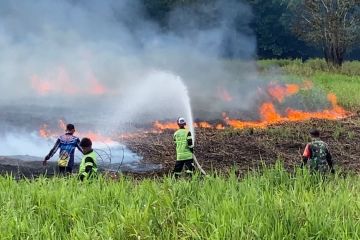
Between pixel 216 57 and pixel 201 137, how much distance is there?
20604 mm

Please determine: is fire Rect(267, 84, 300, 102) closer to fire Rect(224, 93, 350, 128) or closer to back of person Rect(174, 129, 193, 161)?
fire Rect(224, 93, 350, 128)

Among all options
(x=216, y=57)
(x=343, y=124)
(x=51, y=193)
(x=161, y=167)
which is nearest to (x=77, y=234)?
(x=51, y=193)

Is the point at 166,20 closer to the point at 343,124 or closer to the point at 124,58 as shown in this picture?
the point at 124,58

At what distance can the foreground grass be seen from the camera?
583 cm

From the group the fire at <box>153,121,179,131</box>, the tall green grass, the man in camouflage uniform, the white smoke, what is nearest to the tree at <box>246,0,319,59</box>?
the tall green grass

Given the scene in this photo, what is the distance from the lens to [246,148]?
15.6 m

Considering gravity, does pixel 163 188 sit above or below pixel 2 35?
below

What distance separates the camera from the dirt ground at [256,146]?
1388 cm

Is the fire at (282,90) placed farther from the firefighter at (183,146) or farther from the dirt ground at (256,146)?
the firefighter at (183,146)

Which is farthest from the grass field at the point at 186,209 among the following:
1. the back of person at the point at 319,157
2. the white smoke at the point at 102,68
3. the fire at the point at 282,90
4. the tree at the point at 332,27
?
the tree at the point at 332,27

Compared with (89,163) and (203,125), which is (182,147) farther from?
(203,125)

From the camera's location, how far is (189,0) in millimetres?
40219

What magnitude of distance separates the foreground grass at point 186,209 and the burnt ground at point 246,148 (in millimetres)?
4337

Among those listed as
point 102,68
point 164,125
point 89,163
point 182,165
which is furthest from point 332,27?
point 89,163
